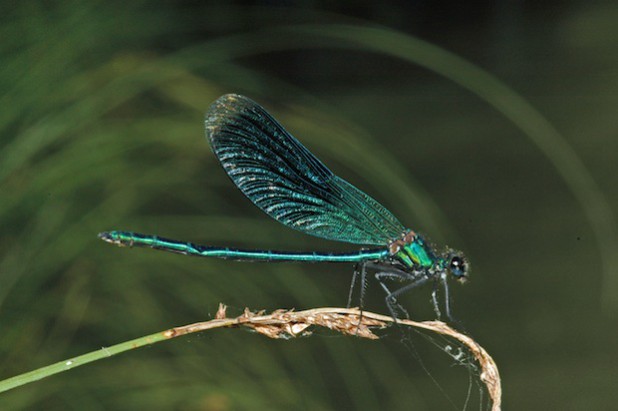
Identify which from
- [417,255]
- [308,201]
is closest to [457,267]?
[417,255]

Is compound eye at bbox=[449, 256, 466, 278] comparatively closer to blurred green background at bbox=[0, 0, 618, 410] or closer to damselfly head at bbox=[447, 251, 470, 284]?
damselfly head at bbox=[447, 251, 470, 284]

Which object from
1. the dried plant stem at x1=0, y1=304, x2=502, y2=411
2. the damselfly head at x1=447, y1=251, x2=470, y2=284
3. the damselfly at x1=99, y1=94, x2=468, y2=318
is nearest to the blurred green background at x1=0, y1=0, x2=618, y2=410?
the damselfly at x1=99, y1=94, x2=468, y2=318

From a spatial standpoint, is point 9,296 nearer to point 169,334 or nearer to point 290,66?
point 169,334

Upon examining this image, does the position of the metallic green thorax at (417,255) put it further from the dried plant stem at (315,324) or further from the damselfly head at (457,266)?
the dried plant stem at (315,324)

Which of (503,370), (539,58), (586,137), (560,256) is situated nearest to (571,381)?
(503,370)

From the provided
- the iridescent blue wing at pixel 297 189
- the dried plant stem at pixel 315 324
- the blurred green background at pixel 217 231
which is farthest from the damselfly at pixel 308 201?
the dried plant stem at pixel 315 324

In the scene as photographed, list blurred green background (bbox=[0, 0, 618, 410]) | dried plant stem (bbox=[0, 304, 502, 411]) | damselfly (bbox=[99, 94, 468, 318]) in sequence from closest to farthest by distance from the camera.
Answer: dried plant stem (bbox=[0, 304, 502, 411]) → damselfly (bbox=[99, 94, 468, 318]) → blurred green background (bbox=[0, 0, 618, 410])
